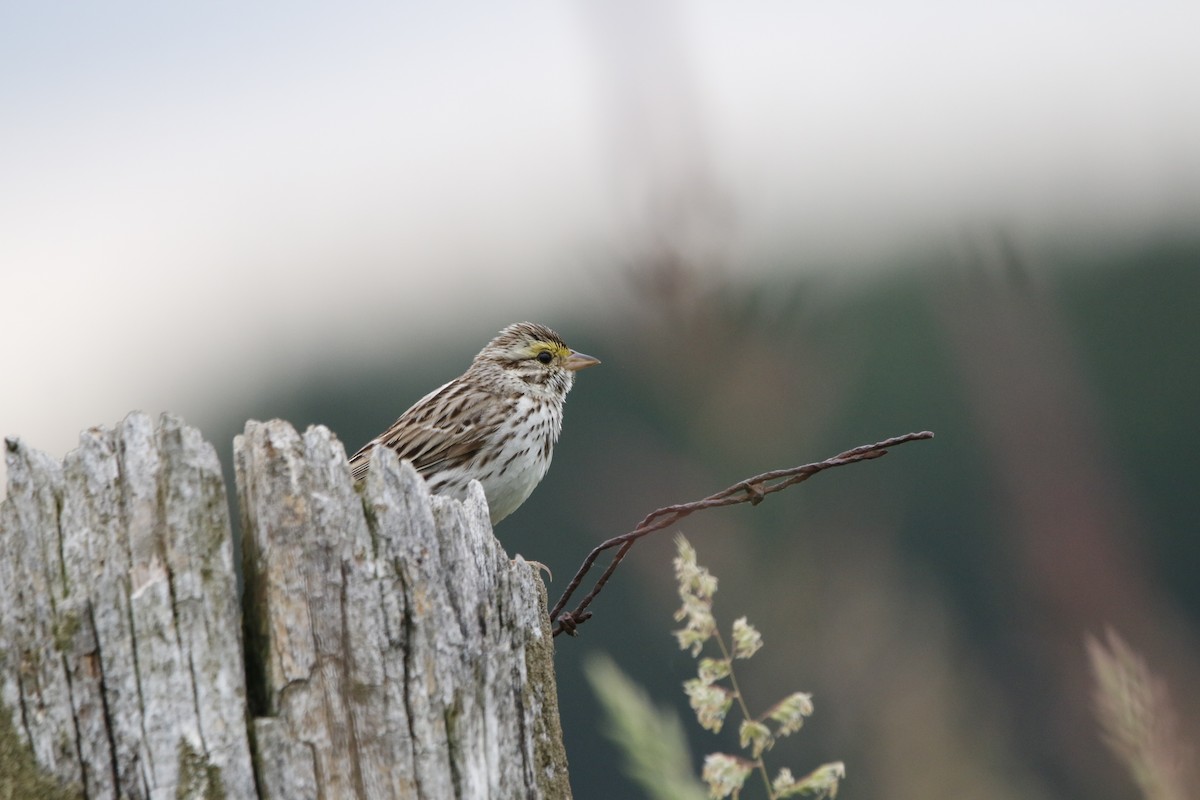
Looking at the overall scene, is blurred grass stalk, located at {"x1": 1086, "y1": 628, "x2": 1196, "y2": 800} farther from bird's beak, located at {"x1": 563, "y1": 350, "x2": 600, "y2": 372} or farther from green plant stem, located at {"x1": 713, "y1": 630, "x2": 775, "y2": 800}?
bird's beak, located at {"x1": 563, "y1": 350, "x2": 600, "y2": 372}

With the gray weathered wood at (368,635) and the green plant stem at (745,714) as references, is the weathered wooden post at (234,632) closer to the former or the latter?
the gray weathered wood at (368,635)

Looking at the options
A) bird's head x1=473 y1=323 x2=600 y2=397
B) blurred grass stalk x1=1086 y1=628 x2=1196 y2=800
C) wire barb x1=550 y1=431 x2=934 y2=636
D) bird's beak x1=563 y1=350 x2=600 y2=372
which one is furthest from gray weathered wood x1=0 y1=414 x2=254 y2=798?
bird's beak x1=563 y1=350 x2=600 y2=372

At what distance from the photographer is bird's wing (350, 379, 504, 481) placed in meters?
5.81

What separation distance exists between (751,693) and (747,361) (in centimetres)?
138

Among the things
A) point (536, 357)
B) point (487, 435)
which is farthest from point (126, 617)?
point (536, 357)

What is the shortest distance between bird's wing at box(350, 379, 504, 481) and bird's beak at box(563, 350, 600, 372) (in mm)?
600

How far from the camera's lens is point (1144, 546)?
4.78ft

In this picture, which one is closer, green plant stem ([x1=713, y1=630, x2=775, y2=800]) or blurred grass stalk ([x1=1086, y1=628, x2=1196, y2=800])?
blurred grass stalk ([x1=1086, y1=628, x2=1196, y2=800])

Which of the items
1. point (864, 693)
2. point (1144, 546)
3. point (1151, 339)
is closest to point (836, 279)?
point (864, 693)

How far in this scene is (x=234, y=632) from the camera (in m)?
2.22

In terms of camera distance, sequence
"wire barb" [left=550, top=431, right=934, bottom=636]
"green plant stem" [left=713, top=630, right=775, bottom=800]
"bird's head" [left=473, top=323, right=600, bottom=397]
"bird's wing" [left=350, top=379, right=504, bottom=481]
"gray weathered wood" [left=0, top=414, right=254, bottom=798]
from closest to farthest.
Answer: "gray weathered wood" [left=0, top=414, right=254, bottom=798]
"green plant stem" [left=713, top=630, right=775, bottom=800]
"wire barb" [left=550, top=431, right=934, bottom=636]
"bird's wing" [left=350, top=379, right=504, bottom=481]
"bird's head" [left=473, top=323, right=600, bottom=397]

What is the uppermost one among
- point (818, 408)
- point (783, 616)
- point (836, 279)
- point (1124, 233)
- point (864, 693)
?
point (1124, 233)

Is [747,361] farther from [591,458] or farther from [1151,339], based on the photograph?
[1151,339]

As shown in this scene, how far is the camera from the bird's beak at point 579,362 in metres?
6.58
